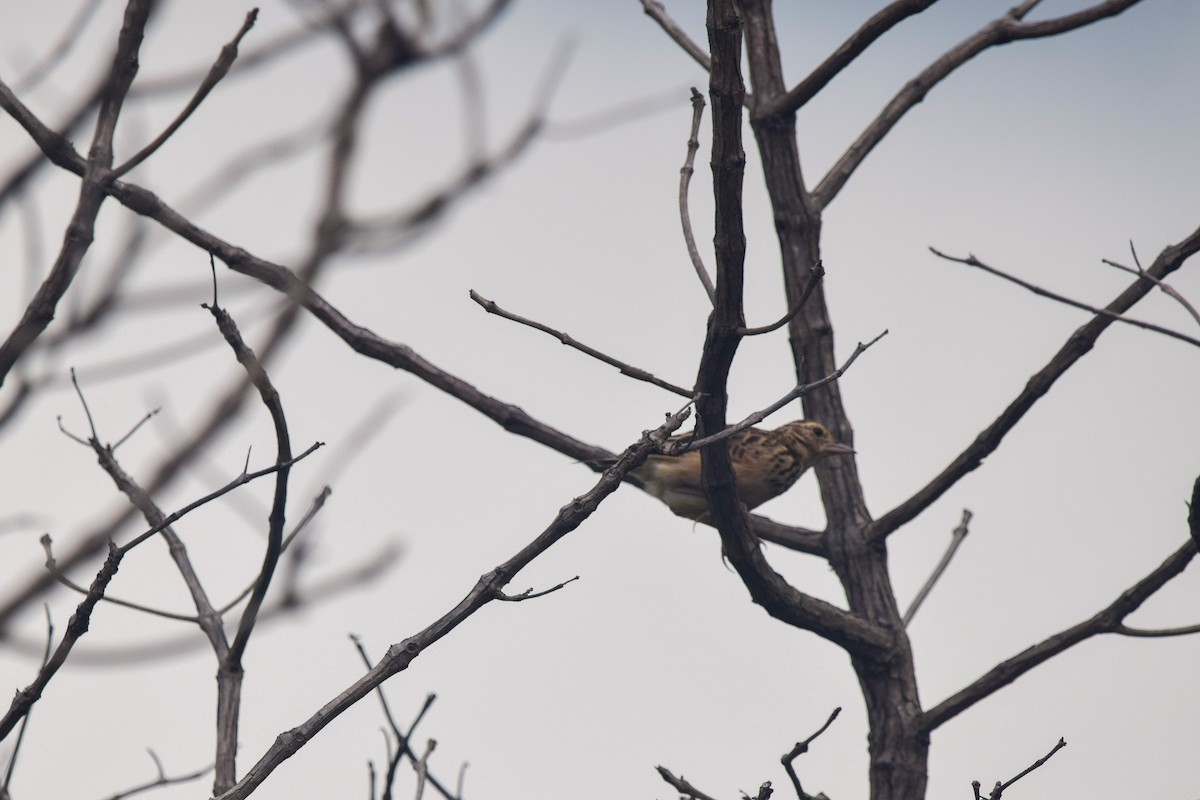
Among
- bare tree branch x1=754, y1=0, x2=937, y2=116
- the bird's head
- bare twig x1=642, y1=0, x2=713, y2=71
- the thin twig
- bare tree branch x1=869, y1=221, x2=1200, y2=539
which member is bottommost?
the thin twig

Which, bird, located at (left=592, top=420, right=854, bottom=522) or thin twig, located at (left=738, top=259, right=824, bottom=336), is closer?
thin twig, located at (left=738, top=259, right=824, bottom=336)

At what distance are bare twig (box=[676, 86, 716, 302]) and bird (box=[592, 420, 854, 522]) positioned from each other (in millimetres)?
1293

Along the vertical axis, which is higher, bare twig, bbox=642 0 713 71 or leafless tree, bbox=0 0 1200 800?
bare twig, bbox=642 0 713 71

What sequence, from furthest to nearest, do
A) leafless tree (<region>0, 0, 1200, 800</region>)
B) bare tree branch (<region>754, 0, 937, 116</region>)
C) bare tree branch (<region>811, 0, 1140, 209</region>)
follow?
bare tree branch (<region>811, 0, 1140, 209</region>), bare tree branch (<region>754, 0, 937, 116</region>), leafless tree (<region>0, 0, 1200, 800</region>)

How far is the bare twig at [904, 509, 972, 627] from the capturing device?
5.20 meters

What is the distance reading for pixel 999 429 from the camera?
474 cm

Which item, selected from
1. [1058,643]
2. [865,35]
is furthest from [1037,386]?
[865,35]

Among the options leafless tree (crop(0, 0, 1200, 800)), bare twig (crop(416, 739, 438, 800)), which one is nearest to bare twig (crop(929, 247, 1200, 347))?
leafless tree (crop(0, 0, 1200, 800))

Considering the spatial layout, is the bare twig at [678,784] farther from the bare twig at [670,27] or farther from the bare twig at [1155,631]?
the bare twig at [670,27]

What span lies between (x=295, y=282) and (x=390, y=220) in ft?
1.24

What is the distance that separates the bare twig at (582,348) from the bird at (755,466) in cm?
166

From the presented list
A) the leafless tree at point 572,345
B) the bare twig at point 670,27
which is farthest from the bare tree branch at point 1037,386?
the bare twig at point 670,27

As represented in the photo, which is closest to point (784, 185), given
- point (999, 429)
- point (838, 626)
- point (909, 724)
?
point (999, 429)

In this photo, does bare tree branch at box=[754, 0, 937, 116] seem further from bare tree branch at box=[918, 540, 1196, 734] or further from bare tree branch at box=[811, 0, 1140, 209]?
bare tree branch at box=[918, 540, 1196, 734]
